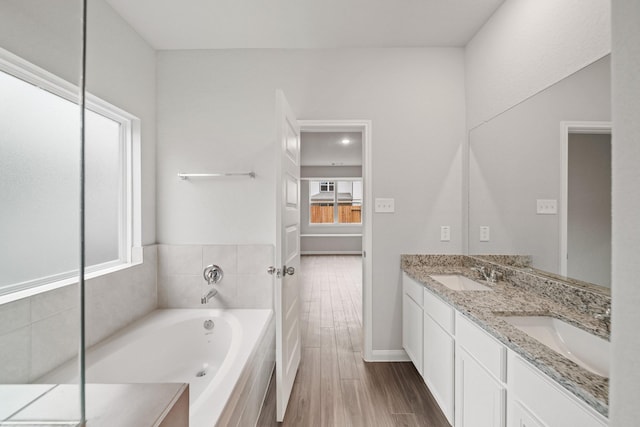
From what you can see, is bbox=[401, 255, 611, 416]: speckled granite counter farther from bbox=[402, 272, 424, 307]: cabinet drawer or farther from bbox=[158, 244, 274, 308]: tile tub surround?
bbox=[158, 244, 274, 308]: tile tub surround

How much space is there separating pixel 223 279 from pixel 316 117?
Result: 1.61 meters

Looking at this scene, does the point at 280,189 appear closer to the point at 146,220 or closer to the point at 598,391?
the point at 146,220

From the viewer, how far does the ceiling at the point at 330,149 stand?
18.1ft

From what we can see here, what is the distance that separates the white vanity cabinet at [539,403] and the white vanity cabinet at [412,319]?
94 cm

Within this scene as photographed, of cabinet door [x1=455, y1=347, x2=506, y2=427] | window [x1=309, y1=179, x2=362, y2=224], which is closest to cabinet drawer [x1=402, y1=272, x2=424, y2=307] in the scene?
cabinet door [x1=455, y1=347, x2=506, y2=427]

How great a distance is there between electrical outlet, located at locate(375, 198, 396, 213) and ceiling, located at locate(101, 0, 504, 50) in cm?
133

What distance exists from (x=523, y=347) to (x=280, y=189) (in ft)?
4.50

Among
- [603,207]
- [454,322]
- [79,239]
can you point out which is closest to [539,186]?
[603,207]

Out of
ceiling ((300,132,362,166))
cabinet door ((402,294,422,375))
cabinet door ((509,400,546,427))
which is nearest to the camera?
cabinet door ((509,400,546,427))

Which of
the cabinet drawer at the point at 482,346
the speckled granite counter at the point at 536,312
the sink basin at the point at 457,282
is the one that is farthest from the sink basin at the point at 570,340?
the sink basin at the point at 457,282

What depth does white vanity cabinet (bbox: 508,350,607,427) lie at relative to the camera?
825 millimetres

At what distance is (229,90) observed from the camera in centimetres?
245

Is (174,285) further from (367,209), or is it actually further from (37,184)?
(37,184)

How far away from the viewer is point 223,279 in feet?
7.87
